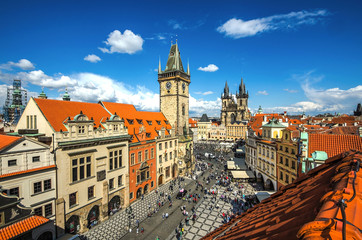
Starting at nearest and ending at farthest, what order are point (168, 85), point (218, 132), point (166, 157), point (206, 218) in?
1. point (206, 218)
2. point (166, 157)
3. point (168, 85)
4. point (218, 132)

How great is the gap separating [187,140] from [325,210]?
47.2 meters

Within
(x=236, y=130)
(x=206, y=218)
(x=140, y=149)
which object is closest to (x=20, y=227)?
(x=140, y=149)

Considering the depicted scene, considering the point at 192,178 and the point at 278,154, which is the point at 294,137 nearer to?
the point at 278,154

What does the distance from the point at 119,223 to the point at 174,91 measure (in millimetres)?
31680

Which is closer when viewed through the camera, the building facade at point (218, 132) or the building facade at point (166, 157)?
the building facade at point (166, 157)

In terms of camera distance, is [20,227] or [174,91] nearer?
[20,227]

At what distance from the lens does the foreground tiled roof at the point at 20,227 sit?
15220 millimetres

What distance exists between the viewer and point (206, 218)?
28.6 meters

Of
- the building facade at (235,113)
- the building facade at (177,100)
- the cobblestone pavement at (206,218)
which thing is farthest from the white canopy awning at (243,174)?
the building facade at (235,113)

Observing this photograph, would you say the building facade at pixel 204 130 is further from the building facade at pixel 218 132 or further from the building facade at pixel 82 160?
the building facade at pixel 82 160

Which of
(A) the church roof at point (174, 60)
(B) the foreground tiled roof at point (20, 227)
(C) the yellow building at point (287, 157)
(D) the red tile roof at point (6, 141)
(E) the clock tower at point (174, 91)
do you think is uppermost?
(A) the church roof at point (174, 60)

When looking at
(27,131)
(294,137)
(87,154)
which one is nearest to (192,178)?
(294,137)

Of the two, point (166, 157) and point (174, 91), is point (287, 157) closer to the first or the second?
point (166, 157)

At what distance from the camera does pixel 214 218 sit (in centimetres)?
2845
